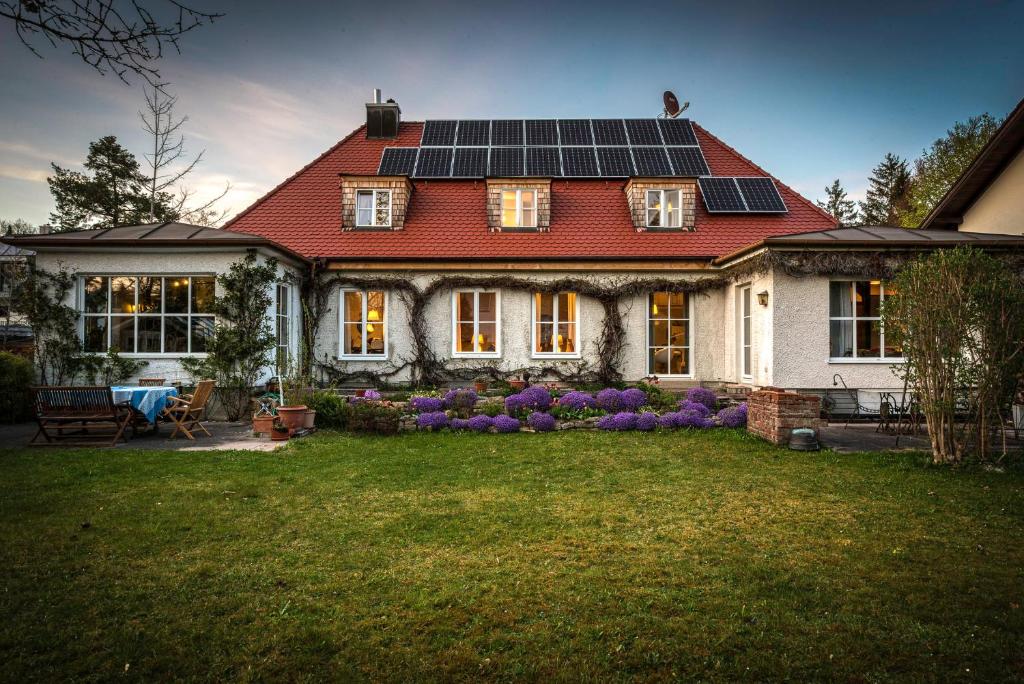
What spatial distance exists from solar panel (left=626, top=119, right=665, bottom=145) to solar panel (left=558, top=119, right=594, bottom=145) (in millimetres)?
1353

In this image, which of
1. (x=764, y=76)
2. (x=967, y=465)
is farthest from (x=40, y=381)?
(x=764, y=76)

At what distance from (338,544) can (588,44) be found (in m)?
13.2

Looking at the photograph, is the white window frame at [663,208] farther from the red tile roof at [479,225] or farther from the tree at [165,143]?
the tree at [165,143]

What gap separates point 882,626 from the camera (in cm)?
319

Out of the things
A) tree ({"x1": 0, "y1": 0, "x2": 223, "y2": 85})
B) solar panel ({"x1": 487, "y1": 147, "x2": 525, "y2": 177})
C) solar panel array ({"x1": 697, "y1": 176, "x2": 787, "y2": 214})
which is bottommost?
tree ({"x1": 0, "y1": 0, "x2": 223, "y2": 85})

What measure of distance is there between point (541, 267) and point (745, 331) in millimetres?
5256

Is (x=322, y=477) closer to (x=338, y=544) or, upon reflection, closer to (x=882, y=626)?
(x=338, y=544)

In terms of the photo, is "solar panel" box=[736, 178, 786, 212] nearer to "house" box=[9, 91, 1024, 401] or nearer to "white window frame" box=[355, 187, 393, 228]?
"house" box=[9, 91, 1024, 401]

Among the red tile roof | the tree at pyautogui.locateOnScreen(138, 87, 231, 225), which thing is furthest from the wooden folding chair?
the tree at pyautogui.locateOnScreen(138, 87, 231, 225)

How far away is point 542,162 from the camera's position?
1627 cm

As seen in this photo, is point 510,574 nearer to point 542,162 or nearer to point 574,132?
point 542,162

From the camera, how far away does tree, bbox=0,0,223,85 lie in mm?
2840

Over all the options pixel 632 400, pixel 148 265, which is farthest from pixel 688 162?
pixel 148 265

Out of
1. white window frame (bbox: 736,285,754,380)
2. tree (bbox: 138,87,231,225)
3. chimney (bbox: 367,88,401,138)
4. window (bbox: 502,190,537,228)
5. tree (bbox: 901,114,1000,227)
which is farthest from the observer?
tree (bbox: 901,114,1000,227)
